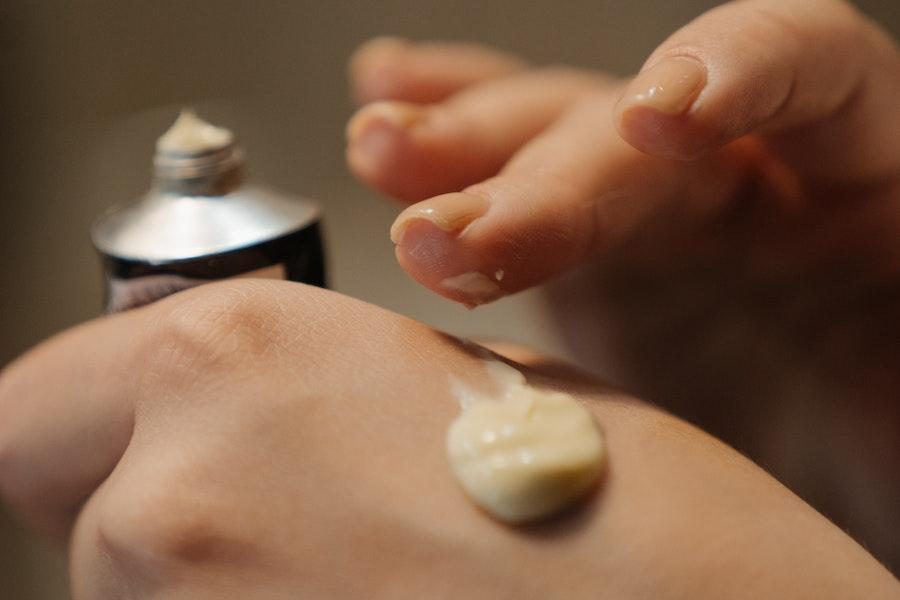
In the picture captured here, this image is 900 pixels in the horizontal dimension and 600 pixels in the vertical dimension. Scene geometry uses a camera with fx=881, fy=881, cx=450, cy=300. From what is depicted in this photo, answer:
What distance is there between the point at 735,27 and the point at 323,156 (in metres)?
0.97

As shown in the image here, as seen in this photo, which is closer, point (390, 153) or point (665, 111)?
point (665, 111)

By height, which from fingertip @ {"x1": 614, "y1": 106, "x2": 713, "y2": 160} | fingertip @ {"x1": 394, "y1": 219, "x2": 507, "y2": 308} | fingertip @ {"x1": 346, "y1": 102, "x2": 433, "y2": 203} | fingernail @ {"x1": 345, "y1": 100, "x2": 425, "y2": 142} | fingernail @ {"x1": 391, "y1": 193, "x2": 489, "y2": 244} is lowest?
fingertip @ {"x1": 346, "y1": 102, "x2": 433, "y2": 203}

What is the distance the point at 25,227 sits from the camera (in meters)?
1.15

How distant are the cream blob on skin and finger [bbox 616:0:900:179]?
129mm

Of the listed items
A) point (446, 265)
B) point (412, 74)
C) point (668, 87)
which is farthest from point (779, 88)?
point (412, 74)

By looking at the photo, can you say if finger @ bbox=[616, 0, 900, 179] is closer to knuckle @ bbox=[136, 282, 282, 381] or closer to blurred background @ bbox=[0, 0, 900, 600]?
knuckle @ bbox=[136, 282, 282, 381]

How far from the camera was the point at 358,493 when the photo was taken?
1.11 feet

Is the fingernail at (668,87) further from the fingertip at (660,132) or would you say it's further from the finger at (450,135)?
the finger at (450,135)

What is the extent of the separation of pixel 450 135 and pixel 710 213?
0.67 ft

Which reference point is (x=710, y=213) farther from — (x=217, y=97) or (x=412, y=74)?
(x=217, y=97)

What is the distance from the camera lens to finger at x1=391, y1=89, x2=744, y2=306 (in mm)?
389

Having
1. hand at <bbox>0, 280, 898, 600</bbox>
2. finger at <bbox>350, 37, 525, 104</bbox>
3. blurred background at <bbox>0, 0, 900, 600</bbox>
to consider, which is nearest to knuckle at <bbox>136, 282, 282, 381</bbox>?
hand at <bbox>0, 280, 898, 600</bbox>

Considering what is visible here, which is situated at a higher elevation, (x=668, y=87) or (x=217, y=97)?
(x=668, y=87)

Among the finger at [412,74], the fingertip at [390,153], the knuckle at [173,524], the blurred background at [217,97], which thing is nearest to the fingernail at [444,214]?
the knuckle at [173,524]
